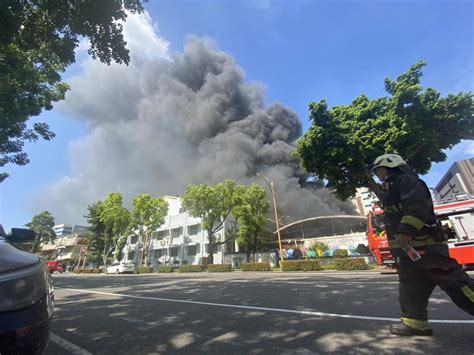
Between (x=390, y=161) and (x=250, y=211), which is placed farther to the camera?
(x=250, y=211)

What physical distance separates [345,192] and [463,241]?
7495 millimetres

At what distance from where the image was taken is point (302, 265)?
19.5 m

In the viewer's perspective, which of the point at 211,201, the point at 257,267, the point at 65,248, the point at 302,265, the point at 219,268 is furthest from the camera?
the point at 65,248

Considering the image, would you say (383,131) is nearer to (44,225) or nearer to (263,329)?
(263,329)

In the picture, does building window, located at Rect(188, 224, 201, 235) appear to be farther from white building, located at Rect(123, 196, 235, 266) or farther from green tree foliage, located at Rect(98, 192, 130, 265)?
green tree foliage, located at Rect(98, 192, 130, 265)

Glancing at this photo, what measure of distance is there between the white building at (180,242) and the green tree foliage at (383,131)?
865 inches

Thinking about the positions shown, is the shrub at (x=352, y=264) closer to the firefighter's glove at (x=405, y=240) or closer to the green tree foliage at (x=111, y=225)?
the firefighter's glove at (x=405, y=240)

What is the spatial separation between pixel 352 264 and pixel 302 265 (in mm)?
3499

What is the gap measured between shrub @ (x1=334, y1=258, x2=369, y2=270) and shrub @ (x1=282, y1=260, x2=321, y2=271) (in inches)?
55.7

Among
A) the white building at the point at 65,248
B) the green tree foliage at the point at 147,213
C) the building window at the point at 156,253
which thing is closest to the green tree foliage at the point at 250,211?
the green tree foliage at the point at 147,213

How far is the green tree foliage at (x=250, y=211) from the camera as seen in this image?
2914cm

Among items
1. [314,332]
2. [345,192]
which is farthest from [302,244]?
[314,332]

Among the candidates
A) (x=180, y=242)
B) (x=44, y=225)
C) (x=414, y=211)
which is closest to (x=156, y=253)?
(x=180, y=242)

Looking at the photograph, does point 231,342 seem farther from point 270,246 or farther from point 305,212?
point 305,212
